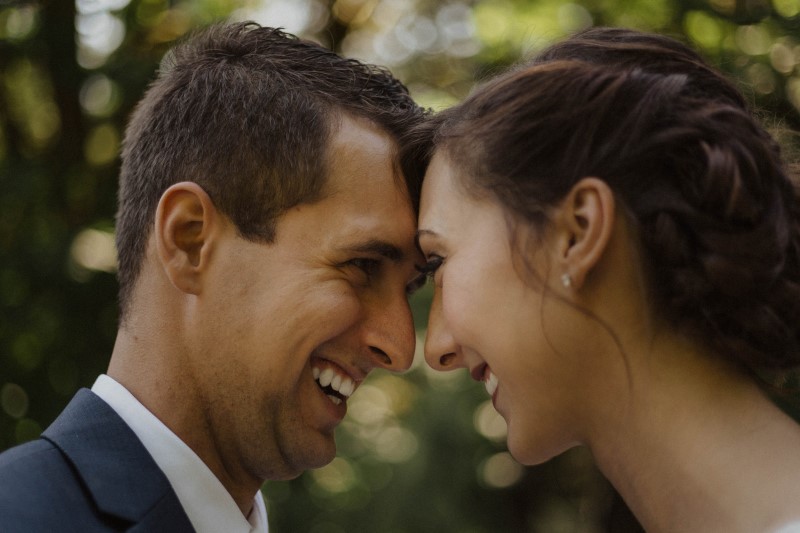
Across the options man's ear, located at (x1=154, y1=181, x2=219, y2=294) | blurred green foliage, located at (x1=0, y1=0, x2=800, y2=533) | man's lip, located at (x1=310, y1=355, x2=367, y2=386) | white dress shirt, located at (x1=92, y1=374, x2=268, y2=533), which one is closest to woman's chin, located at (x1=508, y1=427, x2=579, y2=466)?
man's lip, located at (x1=310, y1=355, x2=367, y2=386)

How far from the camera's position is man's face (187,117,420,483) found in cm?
331

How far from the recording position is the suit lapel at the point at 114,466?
279 cm

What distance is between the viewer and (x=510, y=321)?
283 cm

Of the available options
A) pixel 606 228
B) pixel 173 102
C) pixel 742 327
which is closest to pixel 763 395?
pixel 742 327

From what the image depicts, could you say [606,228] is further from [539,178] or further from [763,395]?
[763,395]

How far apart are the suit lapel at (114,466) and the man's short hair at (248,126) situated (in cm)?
52

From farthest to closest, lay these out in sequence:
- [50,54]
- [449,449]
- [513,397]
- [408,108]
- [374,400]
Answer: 1. [374,400]
2. [449,449]
3. [50,54]
4. [408,108]
5. [513,397]

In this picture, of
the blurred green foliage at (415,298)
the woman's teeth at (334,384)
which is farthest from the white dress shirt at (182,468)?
the blurred green foliage at (415,298)

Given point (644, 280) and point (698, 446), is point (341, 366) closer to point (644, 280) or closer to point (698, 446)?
point (644, 280)

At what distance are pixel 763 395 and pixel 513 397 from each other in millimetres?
707

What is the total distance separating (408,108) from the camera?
3686mm

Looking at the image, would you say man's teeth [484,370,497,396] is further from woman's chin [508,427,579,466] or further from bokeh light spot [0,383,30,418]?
bokeh light spot [0,383,30,418]

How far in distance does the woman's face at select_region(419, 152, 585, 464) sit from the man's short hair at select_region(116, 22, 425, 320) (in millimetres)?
544

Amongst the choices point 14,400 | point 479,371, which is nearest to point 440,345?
point 479,371
